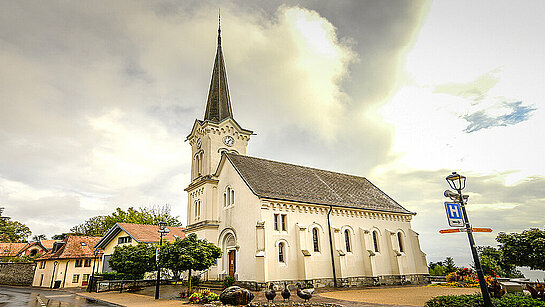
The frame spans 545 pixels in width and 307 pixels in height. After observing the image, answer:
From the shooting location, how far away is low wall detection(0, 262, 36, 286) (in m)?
43.5

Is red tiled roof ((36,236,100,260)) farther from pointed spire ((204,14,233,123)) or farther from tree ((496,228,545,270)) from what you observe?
tree ((496,228,545,270))

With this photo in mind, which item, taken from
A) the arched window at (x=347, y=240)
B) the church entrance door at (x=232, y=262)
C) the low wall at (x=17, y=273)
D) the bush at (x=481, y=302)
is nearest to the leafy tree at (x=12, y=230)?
the low wall at (x=17, y=273)

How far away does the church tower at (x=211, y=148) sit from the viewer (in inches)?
1120

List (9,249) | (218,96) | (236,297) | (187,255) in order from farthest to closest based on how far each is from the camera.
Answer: (9,249) < (218,96) < (187,255) < (236,297)

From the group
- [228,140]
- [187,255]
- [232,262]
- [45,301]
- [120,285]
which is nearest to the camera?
[187,255]

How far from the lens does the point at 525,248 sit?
12.4 m

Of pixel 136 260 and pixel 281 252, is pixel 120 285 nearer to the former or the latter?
pixel 136 260

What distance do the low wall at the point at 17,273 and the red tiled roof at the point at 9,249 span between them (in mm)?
9775

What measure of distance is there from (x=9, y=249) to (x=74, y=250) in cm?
2909

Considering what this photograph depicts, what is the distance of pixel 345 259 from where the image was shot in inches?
1019

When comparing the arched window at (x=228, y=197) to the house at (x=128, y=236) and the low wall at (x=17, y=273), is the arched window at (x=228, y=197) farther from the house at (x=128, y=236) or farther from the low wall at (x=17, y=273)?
the low wall at (x=17, y=273)

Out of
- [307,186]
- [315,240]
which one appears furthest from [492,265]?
[307,186]

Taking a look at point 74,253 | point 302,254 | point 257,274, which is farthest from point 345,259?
point 74,253

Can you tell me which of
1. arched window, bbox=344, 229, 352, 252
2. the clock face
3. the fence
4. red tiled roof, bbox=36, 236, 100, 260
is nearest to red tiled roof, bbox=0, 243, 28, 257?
red tiled roof, bbox=36, 236, 100, 260
